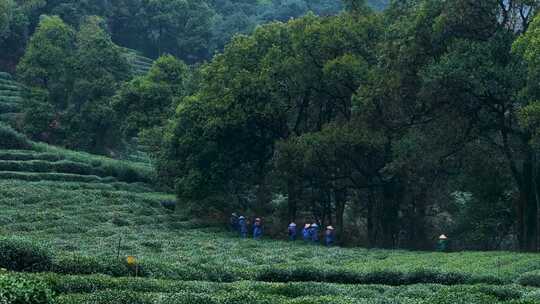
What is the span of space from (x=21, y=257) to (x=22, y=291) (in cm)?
762

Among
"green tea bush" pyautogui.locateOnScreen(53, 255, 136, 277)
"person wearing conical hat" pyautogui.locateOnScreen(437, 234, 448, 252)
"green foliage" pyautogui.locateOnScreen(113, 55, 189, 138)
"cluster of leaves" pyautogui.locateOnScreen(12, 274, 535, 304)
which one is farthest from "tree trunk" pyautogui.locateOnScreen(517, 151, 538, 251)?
"green foliage" pyautogui.locateOnScreen(113, 55, 189, 138)

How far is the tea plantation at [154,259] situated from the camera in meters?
19.7

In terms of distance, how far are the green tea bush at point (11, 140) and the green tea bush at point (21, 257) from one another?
134ft

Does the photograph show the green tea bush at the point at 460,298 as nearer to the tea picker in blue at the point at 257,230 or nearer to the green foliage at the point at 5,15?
the tea picker in blue at the point at 257,230

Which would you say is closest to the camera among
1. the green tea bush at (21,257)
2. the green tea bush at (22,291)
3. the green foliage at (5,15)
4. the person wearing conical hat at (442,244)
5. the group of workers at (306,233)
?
the green tea bush at (22,291)

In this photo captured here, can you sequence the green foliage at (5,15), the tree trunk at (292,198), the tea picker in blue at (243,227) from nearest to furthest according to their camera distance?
the tea picker in blue at (243,227), the tree trunk at (292,198), the green foliage at (5,15)

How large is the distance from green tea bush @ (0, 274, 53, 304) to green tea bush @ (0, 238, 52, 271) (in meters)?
6.37

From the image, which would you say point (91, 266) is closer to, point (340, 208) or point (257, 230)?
point (257, 230)

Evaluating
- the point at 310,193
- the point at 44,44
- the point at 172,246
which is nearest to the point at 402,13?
the point at 310,193

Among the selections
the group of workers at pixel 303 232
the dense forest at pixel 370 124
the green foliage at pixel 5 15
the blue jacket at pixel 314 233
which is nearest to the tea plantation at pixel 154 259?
the group of workers at pixel 303 232

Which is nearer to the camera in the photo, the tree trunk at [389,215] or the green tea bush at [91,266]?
the green tea bush at [91,266]

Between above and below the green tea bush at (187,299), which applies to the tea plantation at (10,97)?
above

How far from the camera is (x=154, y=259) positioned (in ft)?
96.1

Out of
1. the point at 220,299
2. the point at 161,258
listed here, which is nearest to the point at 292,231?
the point at 161,258
